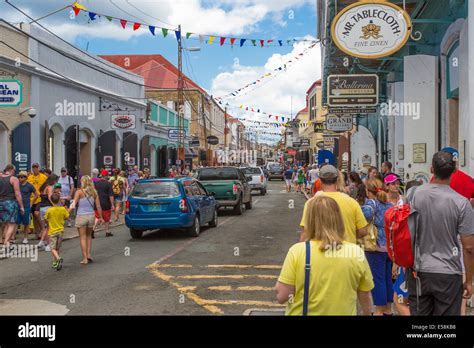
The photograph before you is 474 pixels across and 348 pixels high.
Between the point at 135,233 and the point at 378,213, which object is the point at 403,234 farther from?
the point at 135,233

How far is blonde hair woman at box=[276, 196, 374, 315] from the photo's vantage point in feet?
11.2

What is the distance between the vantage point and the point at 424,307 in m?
4.51

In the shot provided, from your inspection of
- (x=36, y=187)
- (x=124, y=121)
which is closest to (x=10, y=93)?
(x=36, y=187)

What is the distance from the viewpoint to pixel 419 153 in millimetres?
14070

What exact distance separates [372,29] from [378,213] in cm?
632

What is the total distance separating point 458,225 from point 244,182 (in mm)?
16970

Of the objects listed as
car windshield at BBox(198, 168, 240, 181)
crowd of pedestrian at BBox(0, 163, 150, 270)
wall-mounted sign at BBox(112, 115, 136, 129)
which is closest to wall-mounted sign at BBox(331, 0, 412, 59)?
crowd of pedestrian at BBox(0, 163, 150, 270)

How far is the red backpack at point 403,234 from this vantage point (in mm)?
4473

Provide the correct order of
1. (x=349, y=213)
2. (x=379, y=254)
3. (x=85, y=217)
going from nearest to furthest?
(x=349, y=213), (x=379, y=254), (x=85, y=217)

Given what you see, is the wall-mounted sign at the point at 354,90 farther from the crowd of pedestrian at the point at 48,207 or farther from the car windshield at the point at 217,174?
the crowd of pedestrian at the point at 48,207

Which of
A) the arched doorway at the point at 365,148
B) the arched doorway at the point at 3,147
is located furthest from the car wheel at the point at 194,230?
the arched doorway at the point at 365,148
